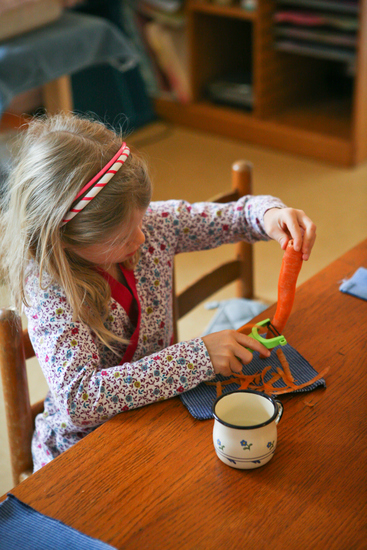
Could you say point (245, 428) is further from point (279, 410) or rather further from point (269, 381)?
point (269, 381)

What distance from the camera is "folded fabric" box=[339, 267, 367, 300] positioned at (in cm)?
113

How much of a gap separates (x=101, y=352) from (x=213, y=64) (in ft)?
9.64

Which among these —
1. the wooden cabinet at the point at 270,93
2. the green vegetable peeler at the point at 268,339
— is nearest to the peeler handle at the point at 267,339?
the green vegetable peeler at the point at 268,339

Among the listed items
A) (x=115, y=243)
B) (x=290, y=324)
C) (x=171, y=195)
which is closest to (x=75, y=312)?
(x=115, y=243)

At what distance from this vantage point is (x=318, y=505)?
0.75 meters

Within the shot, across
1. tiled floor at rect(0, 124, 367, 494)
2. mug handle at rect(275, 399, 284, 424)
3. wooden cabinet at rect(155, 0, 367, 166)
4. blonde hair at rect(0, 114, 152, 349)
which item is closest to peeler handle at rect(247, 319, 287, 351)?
mug handle at rect(275, 399, 284, 424)

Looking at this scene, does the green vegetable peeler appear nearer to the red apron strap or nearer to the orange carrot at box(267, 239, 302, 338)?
the orange carrot at box(267, 239, 302, 338)

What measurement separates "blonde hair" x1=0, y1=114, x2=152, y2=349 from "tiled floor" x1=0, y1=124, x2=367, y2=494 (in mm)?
1034

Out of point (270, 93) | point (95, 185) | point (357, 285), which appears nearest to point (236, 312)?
point (357, 285)

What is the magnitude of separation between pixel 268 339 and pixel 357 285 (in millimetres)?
262

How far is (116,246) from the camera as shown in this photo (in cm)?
99

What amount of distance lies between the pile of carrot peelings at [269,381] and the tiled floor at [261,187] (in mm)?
1141

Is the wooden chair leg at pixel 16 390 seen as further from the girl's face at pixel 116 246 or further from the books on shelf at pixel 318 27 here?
the books on shelf at pixel 318 27

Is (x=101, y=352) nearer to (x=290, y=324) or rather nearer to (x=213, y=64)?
(x=290, y=324)
